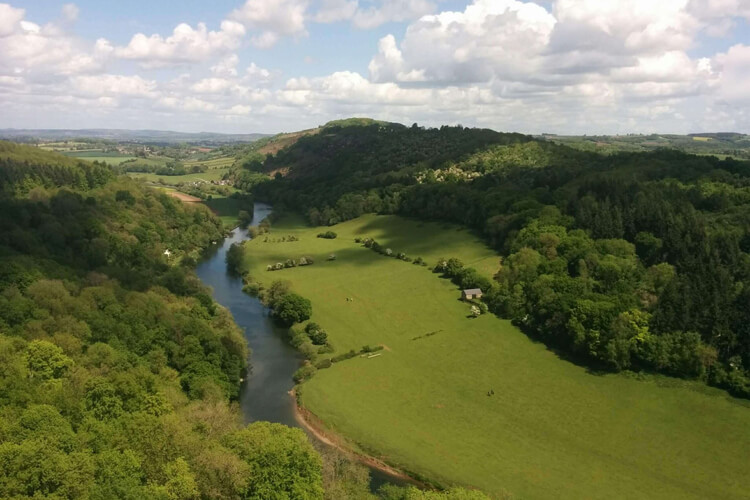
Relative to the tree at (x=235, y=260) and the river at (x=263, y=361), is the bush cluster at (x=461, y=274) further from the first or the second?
the tree at (x=235, y=260)

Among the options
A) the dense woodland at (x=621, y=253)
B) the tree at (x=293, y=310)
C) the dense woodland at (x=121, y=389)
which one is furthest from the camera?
the tree at (x=293, y=310)

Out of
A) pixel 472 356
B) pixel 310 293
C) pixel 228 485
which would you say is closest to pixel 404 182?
pixel 310 293

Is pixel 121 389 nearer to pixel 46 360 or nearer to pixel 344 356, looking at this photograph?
pixel 46 360

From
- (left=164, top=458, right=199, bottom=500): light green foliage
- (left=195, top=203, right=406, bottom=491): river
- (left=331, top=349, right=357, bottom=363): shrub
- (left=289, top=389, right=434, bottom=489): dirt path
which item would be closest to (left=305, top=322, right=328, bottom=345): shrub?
(left=195, top=203, right=406, bottom=491): river

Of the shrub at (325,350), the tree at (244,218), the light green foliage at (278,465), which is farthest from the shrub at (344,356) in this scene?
the tree at (244,218)

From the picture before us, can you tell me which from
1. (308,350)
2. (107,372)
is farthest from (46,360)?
(308,350)

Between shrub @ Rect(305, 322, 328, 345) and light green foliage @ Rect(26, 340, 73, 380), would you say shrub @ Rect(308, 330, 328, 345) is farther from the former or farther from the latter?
light green foliage @ Rect(26, 340, 73, 380)
